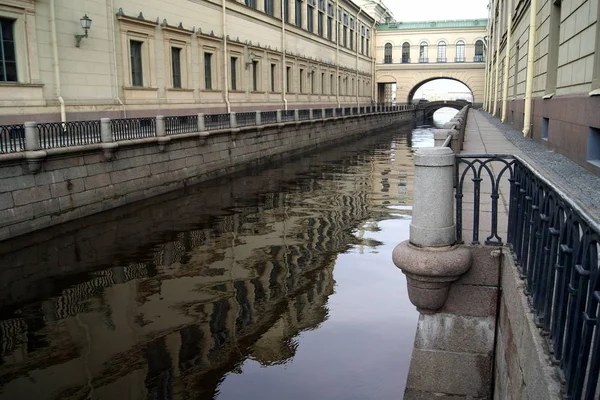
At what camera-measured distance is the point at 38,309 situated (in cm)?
758

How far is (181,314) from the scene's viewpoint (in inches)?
287

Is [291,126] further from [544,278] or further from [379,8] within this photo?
[379,8]

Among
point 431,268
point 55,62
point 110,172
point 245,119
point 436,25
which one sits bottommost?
point 110,172

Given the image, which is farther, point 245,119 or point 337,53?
point 337,53

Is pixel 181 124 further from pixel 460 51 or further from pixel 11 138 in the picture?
pixel 460 51

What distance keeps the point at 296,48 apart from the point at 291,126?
12531 mm

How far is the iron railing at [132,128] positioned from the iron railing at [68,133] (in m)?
0.51

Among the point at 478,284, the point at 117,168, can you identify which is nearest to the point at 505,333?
the point at 478,284

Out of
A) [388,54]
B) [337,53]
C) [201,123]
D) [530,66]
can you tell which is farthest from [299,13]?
[388,54]

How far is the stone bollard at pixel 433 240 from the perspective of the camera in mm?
4270

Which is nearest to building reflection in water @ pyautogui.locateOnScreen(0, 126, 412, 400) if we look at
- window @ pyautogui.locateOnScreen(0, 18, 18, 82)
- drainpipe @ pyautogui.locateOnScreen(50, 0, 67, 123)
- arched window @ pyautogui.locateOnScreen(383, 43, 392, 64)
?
drainpipe @ pyautogui.locateOnScreen(50, 0, 67, 123)

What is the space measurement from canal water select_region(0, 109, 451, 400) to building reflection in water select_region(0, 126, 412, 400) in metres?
0.02

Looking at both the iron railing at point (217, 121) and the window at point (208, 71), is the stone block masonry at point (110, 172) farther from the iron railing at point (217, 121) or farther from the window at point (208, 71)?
the window at point (208, 71)

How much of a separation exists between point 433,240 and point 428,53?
67.0 metres
